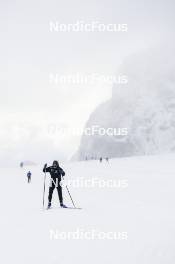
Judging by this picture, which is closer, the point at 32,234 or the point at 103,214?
the point at 32,234

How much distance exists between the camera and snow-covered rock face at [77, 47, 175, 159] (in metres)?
162

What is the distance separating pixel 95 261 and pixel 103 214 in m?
4.58

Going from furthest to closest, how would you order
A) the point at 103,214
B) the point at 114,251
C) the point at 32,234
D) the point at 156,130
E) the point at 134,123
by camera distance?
the point at 134,123 → the point at 156,130 → the point at 103,214 → the point at 32,234 → the point at 114,251

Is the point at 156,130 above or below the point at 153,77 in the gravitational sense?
below

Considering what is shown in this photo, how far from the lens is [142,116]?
172625mm

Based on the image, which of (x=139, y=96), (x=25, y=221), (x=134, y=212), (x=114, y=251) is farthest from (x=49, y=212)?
(x=139, y=96)

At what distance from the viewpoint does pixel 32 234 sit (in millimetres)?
7934

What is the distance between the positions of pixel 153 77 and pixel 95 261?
194008mm

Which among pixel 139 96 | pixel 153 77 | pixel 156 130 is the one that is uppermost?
pixel 153 77

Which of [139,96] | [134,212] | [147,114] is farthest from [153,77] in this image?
[134,212]

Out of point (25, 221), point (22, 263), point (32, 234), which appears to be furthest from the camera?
point (25, 221)

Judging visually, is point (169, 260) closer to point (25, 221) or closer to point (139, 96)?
point (25, 221)

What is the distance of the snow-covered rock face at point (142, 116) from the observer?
162250 millimetres

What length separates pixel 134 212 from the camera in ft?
Answer: 37.0
